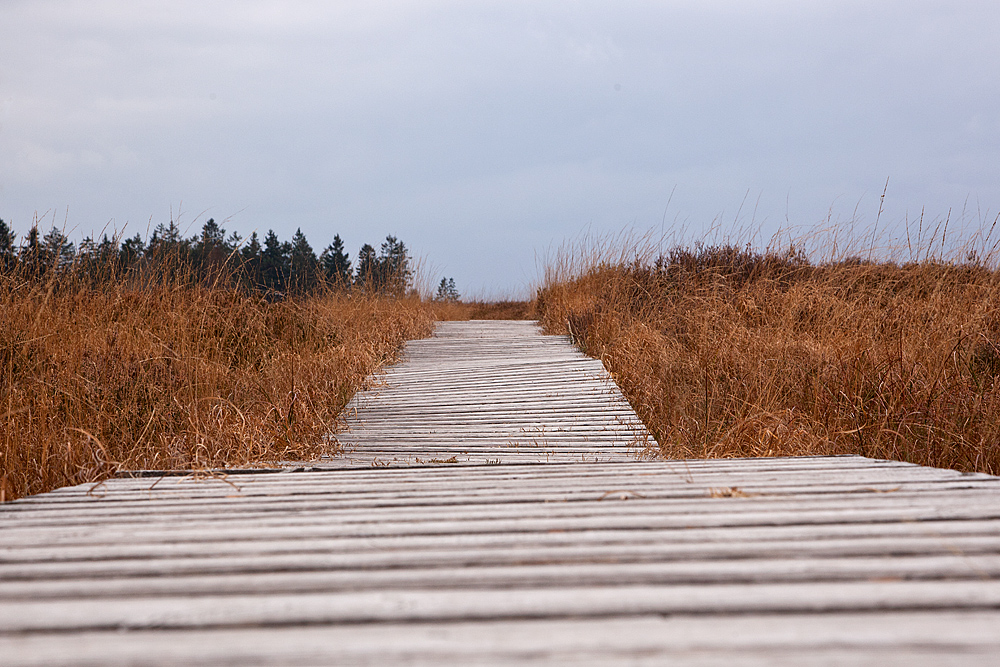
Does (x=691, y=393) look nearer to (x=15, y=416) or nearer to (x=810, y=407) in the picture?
(x=810, y=407)

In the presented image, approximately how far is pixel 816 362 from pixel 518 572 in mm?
3334

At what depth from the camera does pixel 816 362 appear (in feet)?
13.0

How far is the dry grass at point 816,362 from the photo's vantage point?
122 inches

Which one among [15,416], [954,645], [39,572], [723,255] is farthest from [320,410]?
[723,255]

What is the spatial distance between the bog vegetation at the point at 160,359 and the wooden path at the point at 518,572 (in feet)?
3.41

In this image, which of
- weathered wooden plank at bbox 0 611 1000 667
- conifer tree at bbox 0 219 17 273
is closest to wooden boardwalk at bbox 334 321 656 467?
weathered wooden plank at bbox 0 611 1000 667

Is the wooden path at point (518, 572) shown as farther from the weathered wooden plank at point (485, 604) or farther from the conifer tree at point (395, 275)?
the conifer tree at point (395, 275)

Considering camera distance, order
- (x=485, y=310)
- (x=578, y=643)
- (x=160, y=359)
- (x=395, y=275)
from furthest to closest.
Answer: (x=485, y=310), (x=395, y=275), (x=160, y=359), (x=578, y=643)

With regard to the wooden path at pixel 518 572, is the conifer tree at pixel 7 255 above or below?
above

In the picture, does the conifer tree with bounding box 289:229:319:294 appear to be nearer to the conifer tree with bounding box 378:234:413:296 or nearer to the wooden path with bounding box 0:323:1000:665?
the conifer tree with bounding box 378:234:413:296

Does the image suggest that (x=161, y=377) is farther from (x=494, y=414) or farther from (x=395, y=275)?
Answer: (x=395, y=275)

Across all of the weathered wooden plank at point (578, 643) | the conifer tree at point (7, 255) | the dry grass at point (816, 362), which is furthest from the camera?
the conifer tree at point (7, 255)

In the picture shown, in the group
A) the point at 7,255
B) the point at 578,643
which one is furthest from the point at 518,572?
the point at 7,255

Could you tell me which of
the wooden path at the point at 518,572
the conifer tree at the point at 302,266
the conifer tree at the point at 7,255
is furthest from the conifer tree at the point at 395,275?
the wooden path at the point at 518,572
